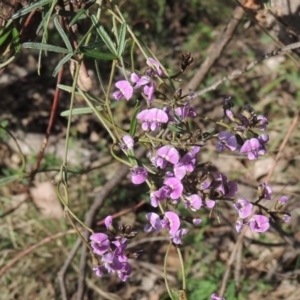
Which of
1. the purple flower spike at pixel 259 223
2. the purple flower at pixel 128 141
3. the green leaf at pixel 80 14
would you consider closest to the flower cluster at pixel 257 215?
the purple flower spike at pixel 259 223

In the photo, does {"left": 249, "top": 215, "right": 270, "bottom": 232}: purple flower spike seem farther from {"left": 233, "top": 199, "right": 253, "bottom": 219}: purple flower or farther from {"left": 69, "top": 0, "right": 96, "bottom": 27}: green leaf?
{"left": 69, "top": 0, "right": 96, "bottom": 27}: green leaf

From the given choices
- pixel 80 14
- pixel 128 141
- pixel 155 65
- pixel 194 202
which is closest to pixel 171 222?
pixel 194 202

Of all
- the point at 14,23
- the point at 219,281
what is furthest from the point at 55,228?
the point at 14,23

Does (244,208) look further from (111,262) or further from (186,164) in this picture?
(111,262)

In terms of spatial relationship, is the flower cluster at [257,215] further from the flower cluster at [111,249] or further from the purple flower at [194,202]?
the flower cluster at [111,249]

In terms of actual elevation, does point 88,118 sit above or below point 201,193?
below

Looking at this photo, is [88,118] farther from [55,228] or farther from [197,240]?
[197,240]
